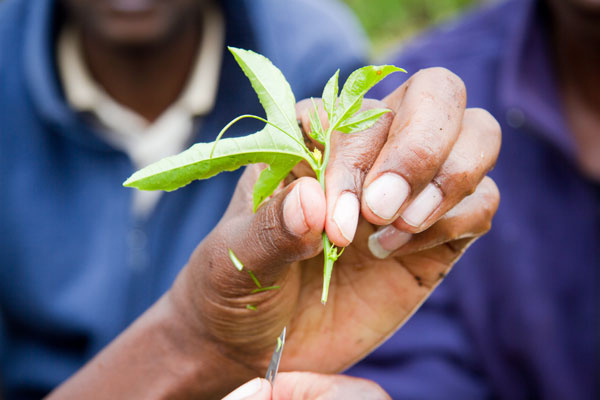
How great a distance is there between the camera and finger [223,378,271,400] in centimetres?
67

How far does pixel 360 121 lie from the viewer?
66cm

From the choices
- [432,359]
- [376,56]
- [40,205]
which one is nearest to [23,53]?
[40,205]

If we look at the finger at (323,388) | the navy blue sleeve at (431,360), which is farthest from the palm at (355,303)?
the navy blue sleeve at (431,360)

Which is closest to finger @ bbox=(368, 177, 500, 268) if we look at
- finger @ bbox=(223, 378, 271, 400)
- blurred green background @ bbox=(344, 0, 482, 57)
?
finger @ bbox=(223, 378, 271, 400)

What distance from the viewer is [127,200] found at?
142 cm

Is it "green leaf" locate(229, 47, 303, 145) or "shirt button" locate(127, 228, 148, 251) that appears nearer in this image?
"green leaf" locate(229, 47, 303, 145)

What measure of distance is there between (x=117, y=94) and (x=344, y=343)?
971 mm

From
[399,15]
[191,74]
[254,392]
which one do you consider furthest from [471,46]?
[399,15]

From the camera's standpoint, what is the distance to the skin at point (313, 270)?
25.3 inches

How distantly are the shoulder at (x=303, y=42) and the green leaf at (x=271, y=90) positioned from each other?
0.79 meters

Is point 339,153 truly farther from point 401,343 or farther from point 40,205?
point 40,205

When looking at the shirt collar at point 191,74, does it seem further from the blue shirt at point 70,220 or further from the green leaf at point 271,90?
the green leaf at point 271,90

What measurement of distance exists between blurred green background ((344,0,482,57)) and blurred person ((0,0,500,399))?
1.88m

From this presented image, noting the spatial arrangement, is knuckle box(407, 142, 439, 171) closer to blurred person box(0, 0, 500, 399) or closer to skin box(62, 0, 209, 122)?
blurred person box(0, 0, 500, 399)
